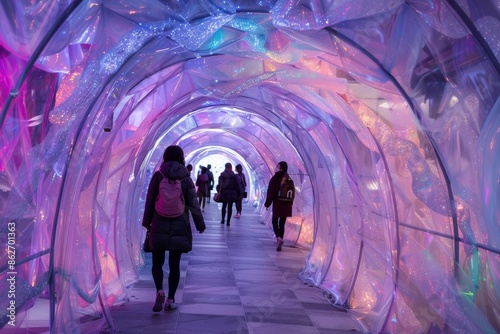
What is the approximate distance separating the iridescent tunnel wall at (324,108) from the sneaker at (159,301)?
0.73m

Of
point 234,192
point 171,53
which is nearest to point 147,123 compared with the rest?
point 171,53

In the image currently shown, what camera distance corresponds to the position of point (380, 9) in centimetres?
464

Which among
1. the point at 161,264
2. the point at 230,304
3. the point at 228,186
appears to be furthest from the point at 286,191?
the point at 161,264

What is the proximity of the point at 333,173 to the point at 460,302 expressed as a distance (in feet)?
15.5

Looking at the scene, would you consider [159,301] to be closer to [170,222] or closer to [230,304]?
[170,222]

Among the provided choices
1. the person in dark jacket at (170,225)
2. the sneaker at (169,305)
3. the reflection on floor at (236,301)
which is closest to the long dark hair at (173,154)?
the person in dark jacket at (170,225)

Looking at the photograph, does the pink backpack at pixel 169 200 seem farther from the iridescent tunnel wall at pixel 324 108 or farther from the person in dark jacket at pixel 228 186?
the person in dark jacket at pixel 228 186

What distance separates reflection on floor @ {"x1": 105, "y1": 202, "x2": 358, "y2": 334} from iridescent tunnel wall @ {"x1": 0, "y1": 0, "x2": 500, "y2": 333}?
41cm

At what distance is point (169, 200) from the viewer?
6891 millimetres

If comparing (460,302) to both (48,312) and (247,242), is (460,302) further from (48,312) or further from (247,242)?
(247,242)

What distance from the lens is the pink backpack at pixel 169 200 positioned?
6895 mm

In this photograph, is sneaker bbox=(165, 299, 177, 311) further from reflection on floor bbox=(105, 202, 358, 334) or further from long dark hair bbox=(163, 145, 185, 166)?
long dark hair bbox=(163, 145, 185, 166)

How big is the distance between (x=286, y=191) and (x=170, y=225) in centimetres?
591

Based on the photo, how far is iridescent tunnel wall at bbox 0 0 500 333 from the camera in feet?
13.4
